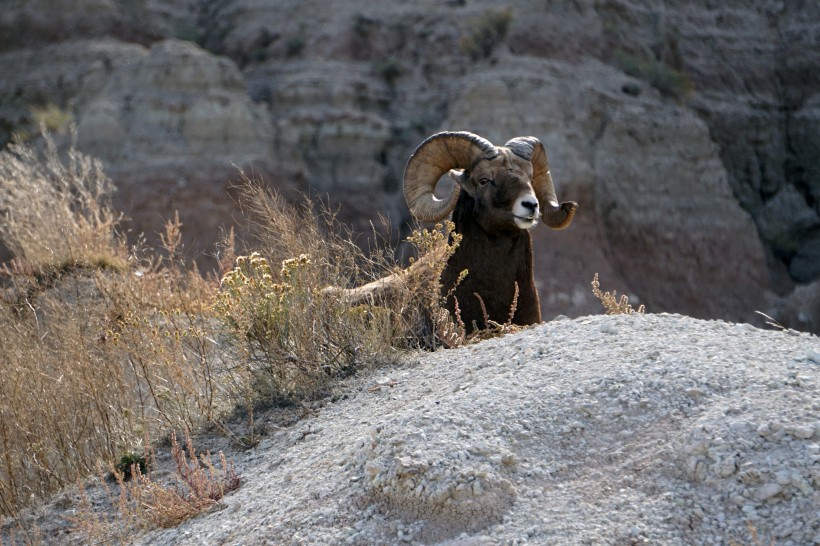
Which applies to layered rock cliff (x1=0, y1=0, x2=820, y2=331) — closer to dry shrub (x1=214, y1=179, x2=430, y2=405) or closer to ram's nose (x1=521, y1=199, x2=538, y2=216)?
ram's nose (x1=521, y1=199, x2=538, y2=216)

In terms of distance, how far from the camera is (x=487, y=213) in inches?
380

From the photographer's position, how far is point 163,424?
6.60m

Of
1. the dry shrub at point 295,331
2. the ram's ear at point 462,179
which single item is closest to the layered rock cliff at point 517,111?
the ram's ear at point 462,179

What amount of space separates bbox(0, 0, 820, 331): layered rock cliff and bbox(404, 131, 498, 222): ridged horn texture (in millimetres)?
14847

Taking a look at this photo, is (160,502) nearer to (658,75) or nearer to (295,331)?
(295,331)

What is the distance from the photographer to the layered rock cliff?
26.8m

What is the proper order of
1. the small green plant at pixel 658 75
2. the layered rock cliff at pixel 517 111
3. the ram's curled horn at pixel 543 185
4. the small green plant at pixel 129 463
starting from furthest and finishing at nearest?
1. the small green plant at pixel 658 75
2. the layered rock cliff at pixel 517 111
3. the ram's curled horn at pixel 543 185
4. the small green plant at pixel 129 463

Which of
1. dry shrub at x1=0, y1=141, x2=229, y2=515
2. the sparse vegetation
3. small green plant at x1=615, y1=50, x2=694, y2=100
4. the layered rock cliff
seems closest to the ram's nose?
the sparse vegetation

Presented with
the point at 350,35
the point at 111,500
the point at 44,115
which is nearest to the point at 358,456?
the point at 111,500

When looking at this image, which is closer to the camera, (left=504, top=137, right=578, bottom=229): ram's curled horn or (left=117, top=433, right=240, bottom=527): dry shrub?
(left=117, top=433, right=240, bottom=527): dry shrub

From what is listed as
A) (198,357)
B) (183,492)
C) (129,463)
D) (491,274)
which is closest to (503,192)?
(491,274)

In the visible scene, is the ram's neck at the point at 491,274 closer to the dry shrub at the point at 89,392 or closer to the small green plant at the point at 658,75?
the dry shrub at the point at 89,392

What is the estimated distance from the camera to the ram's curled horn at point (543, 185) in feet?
33.1

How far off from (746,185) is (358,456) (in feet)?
94.3
